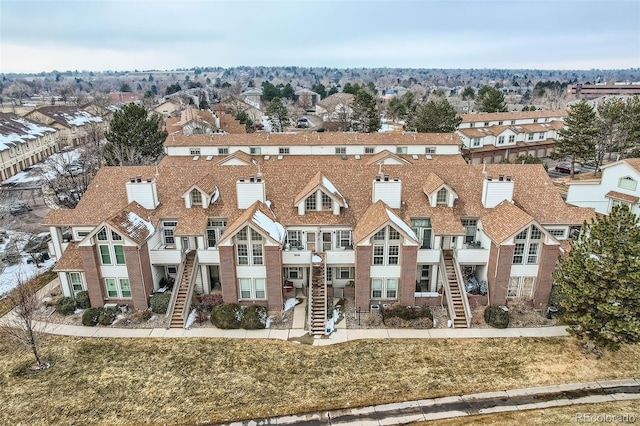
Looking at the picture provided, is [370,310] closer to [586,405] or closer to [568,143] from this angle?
[586,405]

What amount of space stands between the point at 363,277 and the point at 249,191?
11.5m

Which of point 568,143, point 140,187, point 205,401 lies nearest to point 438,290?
point 205,401

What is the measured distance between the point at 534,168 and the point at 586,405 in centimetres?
2064

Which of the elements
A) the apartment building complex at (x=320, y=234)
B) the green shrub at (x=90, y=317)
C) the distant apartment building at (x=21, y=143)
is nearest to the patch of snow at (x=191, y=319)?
the apartment building complex at (x=320, y=234)

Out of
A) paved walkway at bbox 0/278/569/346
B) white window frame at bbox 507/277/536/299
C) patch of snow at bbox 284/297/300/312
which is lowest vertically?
paved walkway at bbox 0/278/569/346

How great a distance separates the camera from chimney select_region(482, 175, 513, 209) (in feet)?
110

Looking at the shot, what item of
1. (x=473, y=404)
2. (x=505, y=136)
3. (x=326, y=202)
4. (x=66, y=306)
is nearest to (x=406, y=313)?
(x=473, y=404)

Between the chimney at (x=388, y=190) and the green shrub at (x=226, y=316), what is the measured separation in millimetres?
14015

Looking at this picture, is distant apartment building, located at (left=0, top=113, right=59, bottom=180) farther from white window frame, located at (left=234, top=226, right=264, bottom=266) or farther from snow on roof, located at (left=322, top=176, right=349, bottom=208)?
snow on roof, located at (left=322, top=176, right=349, bottom=208)

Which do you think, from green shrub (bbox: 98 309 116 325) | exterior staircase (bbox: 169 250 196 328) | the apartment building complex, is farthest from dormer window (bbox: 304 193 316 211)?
green shrub (bbox: 98 309 116 325)

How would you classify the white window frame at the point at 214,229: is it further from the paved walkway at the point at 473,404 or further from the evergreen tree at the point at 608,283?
the evergreen tree at the point at 608,283

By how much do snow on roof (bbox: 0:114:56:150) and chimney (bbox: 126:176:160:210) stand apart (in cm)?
5702

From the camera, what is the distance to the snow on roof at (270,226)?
101 ft

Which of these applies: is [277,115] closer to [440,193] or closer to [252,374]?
[440,193]
